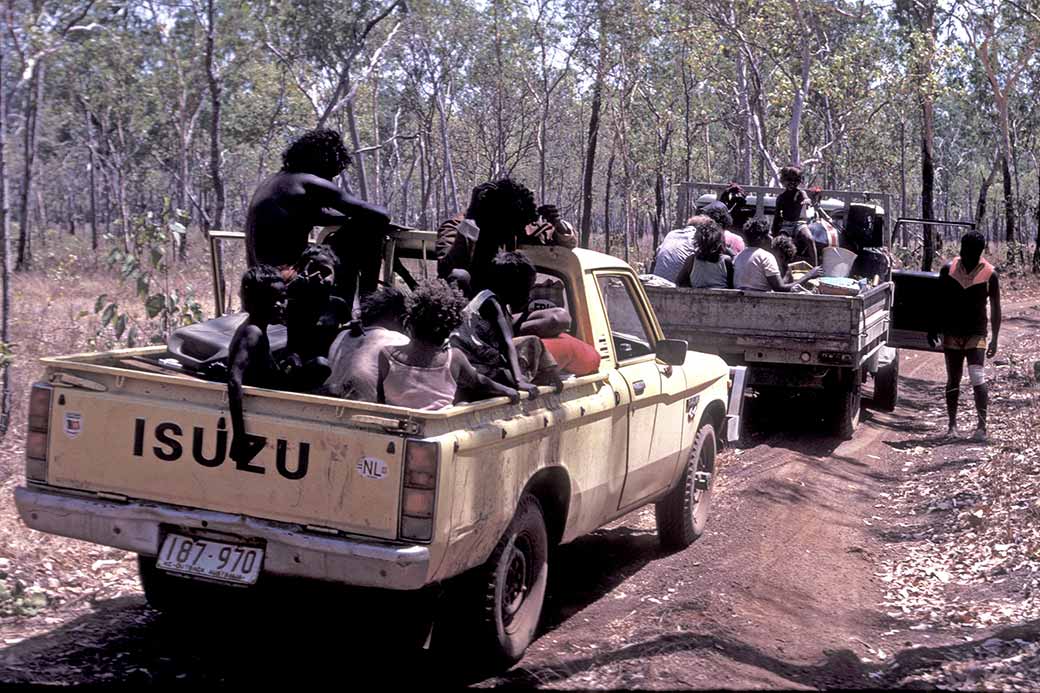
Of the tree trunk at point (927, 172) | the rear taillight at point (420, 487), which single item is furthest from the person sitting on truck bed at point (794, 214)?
the tree trunk at point (927, 172)

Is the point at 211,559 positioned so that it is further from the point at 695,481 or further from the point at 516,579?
the point at 695,481

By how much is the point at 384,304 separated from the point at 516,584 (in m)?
1.46

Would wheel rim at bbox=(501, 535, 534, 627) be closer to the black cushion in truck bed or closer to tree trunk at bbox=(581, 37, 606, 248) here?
the black cushion in truck bed

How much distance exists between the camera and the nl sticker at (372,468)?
399 centimetres

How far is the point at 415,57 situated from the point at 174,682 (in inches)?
1441

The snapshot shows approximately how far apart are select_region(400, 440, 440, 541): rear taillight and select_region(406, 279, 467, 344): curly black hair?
69cm

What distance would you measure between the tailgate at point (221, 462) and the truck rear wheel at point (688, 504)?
9.53ft

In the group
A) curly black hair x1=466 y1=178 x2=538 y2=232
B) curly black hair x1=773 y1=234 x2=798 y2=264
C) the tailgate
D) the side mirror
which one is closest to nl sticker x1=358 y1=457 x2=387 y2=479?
the tailgate

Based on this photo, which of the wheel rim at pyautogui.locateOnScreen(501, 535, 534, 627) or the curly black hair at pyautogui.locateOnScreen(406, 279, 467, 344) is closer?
the curly black hair at pyautogui.locateOnScreen(406, 279, 467, 344)

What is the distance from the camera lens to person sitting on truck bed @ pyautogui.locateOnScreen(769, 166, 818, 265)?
453 inches

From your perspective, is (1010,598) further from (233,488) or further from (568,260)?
(233,488)

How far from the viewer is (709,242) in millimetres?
10039

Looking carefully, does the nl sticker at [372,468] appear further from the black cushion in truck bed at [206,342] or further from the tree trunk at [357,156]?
the tree trunk at [357,156]

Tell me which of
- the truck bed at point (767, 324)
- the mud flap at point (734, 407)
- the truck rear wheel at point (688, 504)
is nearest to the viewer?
the truck rear wheel at point (688, 504)
